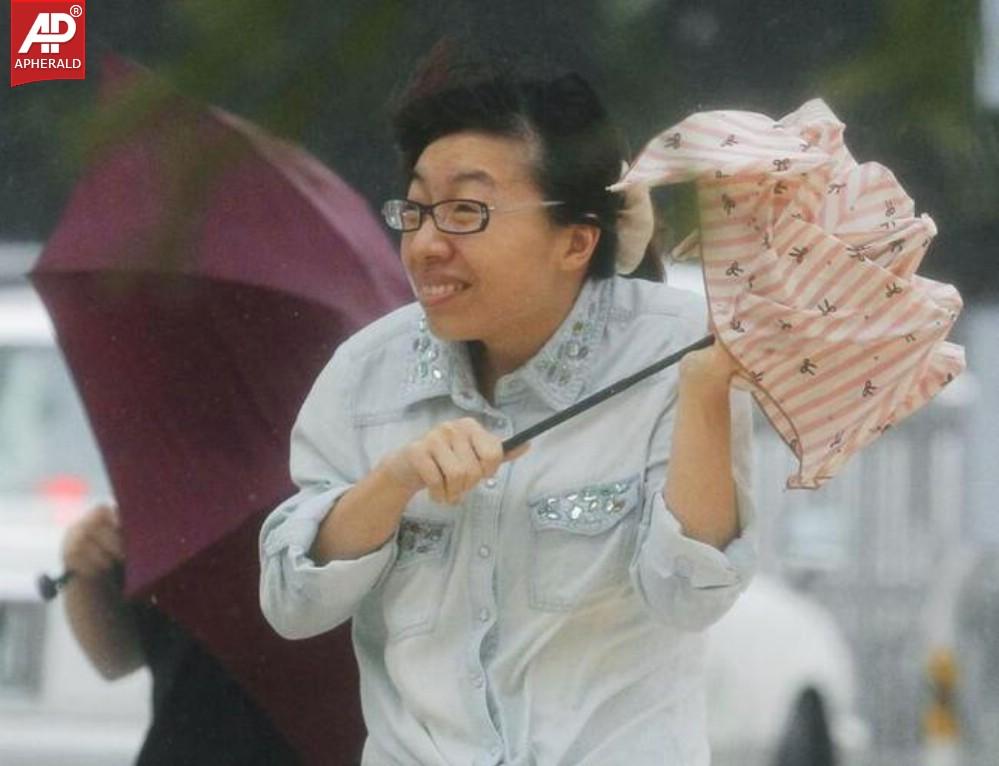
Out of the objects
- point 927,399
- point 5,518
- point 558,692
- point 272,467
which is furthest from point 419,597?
point 5,518

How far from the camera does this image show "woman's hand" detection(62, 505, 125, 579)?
8.05ft

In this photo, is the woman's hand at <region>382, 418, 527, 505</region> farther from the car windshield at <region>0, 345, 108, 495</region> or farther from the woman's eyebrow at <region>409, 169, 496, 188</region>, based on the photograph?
A: the car windshield at <region>0, 345, 108, 495</region>

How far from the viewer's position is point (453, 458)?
193 cm

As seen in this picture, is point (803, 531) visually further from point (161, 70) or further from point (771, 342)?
point (161, 70)

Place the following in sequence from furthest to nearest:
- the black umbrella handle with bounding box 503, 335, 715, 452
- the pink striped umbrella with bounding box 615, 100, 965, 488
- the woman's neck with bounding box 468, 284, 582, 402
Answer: the woman's neck with bounding box 468, 284, 582, 402 → the black umbrella handle with bounding box 503, 335, 715, 452 → the pink striped umbrella with bounding box 615, 100, 965, 488

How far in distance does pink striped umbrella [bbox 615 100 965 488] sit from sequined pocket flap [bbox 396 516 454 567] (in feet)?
1.11

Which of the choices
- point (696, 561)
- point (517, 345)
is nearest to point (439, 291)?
point (517, 345)

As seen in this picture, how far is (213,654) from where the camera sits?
2445 millimetres

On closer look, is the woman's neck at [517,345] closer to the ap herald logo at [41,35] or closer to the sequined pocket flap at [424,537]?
the sequined pocket flap at [424,537]

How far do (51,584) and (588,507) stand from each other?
771 mm

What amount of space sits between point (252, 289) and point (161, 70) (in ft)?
2.86

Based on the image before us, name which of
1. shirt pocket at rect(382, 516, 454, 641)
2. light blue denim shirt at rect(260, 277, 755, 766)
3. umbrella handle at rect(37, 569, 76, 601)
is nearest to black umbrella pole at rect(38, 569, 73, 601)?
umbrella handle at rect(37, 569, 76, 601)

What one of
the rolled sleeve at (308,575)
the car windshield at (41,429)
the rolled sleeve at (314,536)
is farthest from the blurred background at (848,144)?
the rolled sleeve at (308,575)

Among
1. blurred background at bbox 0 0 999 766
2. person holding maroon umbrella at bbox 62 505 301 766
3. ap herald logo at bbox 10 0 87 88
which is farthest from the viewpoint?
person holding maroon umbrella at bbox 62 505 301 766
